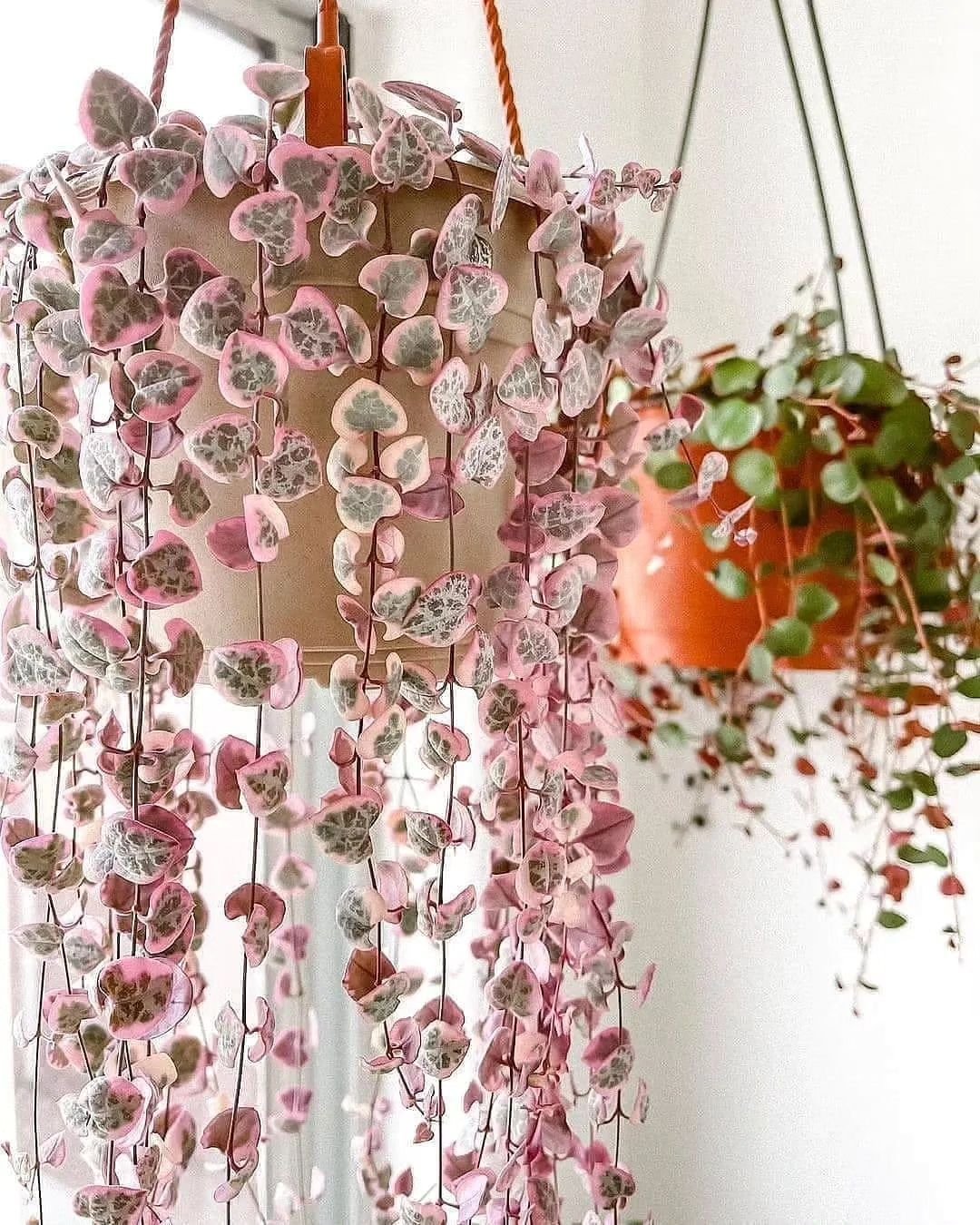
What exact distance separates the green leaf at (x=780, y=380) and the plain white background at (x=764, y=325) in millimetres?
493

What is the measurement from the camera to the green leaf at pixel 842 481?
2.61 ft

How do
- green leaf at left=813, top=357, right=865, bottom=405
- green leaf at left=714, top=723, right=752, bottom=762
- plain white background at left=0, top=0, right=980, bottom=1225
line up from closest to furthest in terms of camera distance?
green leaf at left=813, top=357, right=865, bottom=405, green leaf at left=714, top=723, right=752, bottom=762, plain white background at left=0, top=0, right=980, bottom=1225

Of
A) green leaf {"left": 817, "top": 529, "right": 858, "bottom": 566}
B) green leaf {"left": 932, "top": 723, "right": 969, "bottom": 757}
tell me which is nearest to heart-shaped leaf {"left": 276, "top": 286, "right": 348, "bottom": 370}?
green leaf {"left": 817, "top": 529, "right": 858, "bottom": 566}

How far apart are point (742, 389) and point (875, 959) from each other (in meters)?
0.74

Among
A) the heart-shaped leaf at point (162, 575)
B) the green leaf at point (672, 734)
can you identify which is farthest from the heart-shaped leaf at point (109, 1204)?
the green leaf at point (672, 734)

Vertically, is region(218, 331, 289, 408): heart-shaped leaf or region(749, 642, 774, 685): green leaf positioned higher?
region(218, 331, 289, 408): heart-shaped leaf

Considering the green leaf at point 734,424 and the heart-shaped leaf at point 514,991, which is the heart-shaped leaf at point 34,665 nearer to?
the heart-shaped leaf at point 514,991

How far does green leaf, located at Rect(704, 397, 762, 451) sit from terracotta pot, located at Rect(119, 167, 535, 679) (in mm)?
302

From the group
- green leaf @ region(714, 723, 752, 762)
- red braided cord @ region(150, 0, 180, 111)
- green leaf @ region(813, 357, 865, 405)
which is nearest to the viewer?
red braided cord @ region(150, 0, 180, 111)

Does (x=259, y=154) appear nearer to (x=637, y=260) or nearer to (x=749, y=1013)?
(x=637, y=260)

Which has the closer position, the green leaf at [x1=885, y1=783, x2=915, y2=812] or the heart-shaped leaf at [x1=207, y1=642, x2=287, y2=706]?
the heart-shaped leaf at [x1=207, y1=642, x2=287, y2=706]

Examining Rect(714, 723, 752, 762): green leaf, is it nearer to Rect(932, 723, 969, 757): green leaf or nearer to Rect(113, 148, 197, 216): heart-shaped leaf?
Rect(932, 723, 969, 757): green leaf

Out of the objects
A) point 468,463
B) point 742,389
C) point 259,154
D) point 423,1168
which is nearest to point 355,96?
point 259,154

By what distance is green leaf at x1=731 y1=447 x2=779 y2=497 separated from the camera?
802 millimetres
